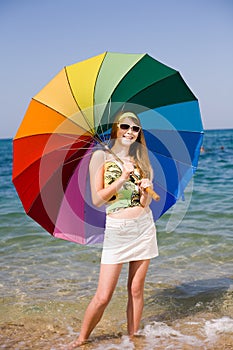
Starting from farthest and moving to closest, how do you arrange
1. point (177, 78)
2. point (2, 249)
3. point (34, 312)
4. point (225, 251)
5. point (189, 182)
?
point (2, 249)
point (225, 251)
point (34, 312)
point (189, 182)
point (177, 78)

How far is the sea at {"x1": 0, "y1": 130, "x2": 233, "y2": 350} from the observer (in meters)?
4.42

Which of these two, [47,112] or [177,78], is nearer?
[47,112]

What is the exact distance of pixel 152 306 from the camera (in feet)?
17.4

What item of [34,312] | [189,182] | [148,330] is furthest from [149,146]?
[34,312]

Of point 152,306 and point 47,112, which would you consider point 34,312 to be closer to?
point 152,306

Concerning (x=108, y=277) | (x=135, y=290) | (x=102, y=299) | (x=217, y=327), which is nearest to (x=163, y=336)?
(x=217, y=327)

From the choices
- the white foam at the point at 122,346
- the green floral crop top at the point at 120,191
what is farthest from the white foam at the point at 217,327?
the green floral crop top at the point at 120,191

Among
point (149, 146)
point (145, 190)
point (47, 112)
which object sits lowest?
point (145, 190)

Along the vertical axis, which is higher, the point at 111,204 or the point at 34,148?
the point at 34,148

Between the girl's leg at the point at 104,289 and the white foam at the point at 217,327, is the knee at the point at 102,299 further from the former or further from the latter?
the white foam at the point at 217,327

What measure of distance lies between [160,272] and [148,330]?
190 centimetres

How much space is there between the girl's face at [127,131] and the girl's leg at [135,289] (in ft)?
3.41

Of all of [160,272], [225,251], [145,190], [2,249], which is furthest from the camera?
[2,249]

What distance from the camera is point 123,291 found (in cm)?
577
